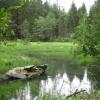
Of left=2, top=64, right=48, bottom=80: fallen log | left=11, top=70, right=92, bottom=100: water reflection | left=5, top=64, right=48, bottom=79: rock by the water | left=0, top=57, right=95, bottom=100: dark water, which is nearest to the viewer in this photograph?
left=0, top=57, right=95, bottom=100: dark water

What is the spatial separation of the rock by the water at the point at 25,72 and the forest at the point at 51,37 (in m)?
0.96

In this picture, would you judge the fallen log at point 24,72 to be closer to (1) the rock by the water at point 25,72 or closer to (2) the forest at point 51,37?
(1) the rock by the water at point 25,72

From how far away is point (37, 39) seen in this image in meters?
95.6

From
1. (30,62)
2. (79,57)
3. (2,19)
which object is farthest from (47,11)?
(2,19)

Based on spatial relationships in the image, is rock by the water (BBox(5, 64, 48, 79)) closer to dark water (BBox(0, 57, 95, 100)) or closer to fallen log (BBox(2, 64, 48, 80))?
fallen log (BBox(2, 64, 48, 80))

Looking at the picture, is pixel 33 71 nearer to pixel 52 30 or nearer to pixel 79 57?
pixel 79 57

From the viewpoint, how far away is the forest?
3767cm

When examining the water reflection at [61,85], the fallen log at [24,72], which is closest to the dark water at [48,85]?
the water reflection at [61,85]

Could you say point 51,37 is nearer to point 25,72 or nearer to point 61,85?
point 25,72

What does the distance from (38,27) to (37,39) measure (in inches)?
253

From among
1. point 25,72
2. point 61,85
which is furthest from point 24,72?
point 61,85

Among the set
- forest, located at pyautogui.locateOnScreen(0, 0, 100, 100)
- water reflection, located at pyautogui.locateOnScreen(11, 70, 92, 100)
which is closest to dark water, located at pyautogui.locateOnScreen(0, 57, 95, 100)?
water reflection, located at pyautogui.locateOnScreen(11, 70, 92, 100)

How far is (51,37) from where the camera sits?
103 meters

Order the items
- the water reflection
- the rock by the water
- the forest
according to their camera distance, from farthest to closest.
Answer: the forest → the rock by the water → the water reflection
